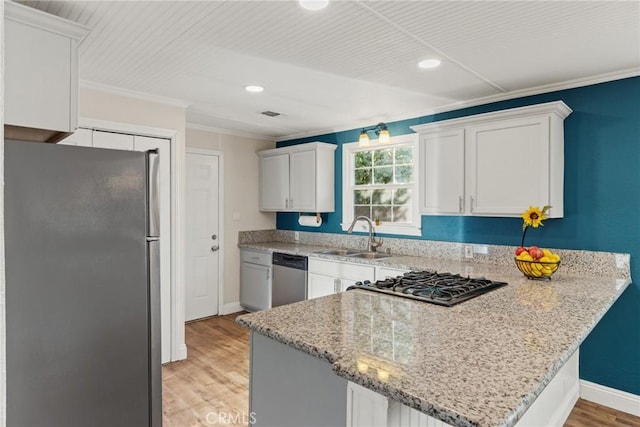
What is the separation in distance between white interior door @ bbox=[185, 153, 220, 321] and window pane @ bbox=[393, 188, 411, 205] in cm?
216

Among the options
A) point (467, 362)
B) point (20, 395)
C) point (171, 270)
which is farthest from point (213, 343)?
point (467, 362)

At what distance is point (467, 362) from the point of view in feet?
3.76

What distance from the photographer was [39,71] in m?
1.80

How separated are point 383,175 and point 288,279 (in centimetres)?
156

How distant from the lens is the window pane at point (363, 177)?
14.6 ft

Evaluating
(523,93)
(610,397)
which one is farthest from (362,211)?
(610,397)

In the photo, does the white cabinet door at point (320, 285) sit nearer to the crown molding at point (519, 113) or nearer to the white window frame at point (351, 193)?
the white window frame at point (351, 193)

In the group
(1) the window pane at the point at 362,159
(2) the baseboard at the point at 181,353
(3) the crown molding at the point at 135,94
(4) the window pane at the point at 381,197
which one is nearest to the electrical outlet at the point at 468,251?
(4) the window pane at the point at 381,197

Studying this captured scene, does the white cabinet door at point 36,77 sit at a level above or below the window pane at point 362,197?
above

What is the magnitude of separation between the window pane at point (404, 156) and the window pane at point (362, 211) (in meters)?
0.63

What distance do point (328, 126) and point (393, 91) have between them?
1480 millimetres

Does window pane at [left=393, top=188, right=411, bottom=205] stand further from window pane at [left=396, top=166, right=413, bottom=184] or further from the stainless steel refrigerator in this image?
the stainless steel refrigerator

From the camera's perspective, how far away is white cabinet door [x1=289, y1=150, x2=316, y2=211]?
14.9 ft

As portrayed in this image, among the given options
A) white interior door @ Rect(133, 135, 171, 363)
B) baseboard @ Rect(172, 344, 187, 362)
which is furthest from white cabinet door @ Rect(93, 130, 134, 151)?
baseboard @ Rect(172, 344, 187, 362)
